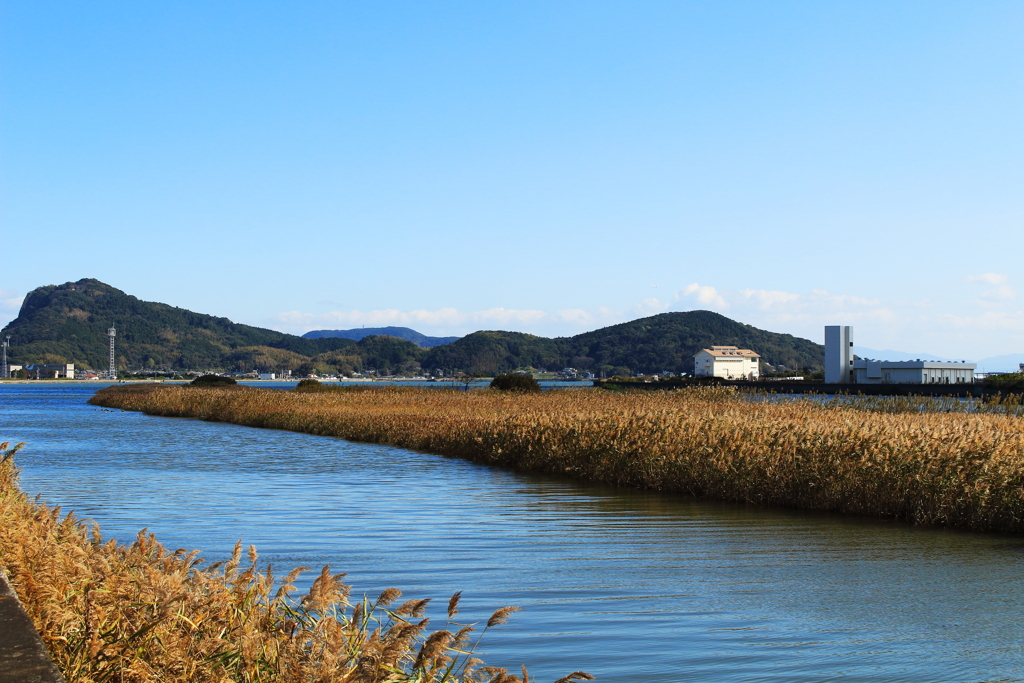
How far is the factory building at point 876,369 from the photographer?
81.2 meters

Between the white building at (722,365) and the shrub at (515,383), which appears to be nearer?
the shrub at (515,383)

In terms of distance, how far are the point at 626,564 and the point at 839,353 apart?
261ft

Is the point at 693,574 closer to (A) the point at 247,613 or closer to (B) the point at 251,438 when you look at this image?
(A) the point at 247,613

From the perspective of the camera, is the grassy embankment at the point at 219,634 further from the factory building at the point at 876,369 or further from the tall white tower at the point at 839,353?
the tall white tower at the point at 839,353

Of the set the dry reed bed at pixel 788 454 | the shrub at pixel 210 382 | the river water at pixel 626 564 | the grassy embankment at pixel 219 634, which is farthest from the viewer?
the shrub at pixel 210 382

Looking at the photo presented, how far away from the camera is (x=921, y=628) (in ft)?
25.9

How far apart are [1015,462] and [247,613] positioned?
41.3ft

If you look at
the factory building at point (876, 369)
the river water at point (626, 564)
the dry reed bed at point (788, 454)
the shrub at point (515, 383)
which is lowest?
the river water at point (626, 564)

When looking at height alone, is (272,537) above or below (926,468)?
below

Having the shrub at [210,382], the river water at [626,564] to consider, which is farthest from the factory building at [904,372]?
the river water at [626,564]

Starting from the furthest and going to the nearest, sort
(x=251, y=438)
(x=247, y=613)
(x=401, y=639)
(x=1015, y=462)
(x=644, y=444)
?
1. (x=251, y=438)
2. (x=644, y=444)
3. (x=1015, y=462)
4. (x=247, y=613)
5. (x=401, y=639)

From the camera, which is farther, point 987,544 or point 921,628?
point 987,544

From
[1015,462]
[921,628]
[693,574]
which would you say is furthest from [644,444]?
[921,628]

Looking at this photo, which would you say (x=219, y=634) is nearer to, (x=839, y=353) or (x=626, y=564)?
(x=626, y=564)
